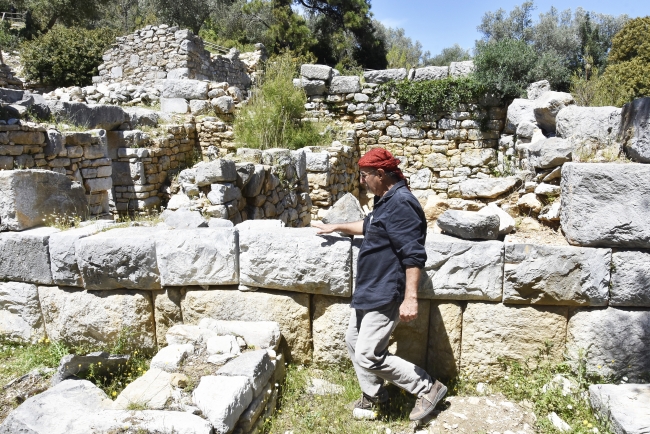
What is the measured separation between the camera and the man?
294cm

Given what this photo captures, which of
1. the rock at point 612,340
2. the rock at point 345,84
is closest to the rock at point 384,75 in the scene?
the rock at point 345,84

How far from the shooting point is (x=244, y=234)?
3.64 metres

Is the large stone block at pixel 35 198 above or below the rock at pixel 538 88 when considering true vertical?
below

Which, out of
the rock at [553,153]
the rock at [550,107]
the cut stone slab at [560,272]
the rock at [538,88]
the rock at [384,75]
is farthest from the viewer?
the rock at [384,75]

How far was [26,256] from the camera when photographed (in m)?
4.01

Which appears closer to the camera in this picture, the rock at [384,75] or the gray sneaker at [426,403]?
the gray sneaker at [426,403]

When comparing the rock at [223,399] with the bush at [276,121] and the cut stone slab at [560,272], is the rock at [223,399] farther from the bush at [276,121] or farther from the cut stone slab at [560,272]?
the bush at [276,121]

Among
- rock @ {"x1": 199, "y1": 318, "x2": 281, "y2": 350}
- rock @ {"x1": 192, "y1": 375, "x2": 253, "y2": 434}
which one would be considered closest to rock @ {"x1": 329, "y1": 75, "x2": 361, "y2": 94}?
rock @ {"x1": 199, "y1": 318, "x2": 281, "y2": 350}

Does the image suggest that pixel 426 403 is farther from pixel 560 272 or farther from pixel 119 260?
pixel 119 260

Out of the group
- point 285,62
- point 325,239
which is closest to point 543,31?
point 285,62

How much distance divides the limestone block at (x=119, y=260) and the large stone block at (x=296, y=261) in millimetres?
756

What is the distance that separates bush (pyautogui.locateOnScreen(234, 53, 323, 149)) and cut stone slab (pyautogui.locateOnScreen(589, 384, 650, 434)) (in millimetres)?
6655

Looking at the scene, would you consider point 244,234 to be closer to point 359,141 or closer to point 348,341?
point 348,341

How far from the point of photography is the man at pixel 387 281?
116 inches
